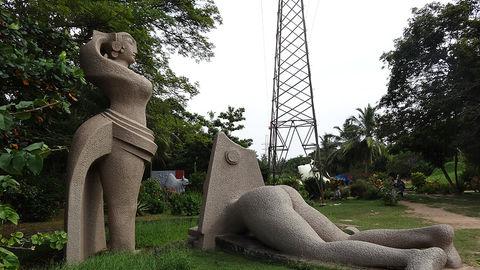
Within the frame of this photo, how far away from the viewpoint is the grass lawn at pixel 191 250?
4652mm

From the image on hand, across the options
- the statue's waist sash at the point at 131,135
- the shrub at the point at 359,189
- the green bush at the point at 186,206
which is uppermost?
the statue's waist sash at the point at 131,135

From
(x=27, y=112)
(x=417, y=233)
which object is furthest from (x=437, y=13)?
(x=27, y=112)

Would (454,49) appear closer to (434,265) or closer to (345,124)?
(434,265)

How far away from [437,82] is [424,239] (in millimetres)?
16946

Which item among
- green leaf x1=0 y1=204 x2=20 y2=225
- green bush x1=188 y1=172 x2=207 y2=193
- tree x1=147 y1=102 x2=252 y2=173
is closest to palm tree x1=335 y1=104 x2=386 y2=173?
tree x1=147 y1=102 x2=252 y2=173

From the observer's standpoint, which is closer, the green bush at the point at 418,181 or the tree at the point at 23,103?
the tree at the point at 23,103

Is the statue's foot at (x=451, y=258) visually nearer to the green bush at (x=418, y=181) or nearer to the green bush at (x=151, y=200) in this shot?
the green bush at (x=151, y=200)

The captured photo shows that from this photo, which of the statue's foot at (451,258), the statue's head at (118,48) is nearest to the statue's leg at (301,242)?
the statue's foot at (451,258)

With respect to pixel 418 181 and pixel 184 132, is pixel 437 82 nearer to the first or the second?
pixel 418 181

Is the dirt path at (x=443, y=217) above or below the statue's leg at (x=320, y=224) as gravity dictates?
below

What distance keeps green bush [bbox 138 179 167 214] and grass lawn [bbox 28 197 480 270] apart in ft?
11.8

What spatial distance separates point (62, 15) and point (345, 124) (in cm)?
3610

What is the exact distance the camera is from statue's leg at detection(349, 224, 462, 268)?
521 cm

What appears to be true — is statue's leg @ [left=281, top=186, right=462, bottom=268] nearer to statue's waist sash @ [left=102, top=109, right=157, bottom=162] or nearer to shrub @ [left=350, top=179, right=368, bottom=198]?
statue's waist sash @ [left=102, top=109, right=157, bottom=162]
